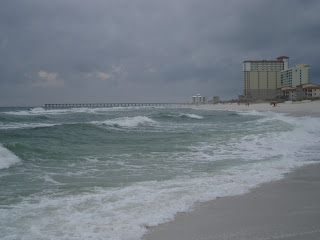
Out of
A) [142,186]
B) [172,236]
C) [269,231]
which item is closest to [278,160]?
[142,186]

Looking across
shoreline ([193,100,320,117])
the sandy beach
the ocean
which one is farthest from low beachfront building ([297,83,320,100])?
the ocean

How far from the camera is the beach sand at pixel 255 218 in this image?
2775 millimetres

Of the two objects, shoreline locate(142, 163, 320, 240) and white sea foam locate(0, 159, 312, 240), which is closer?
shoreline locate(142, 163, 320, 240)

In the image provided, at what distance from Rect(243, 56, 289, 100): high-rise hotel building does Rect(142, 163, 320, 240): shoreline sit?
108160 millimetres

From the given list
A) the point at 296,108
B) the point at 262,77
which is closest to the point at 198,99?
the point at 262,77

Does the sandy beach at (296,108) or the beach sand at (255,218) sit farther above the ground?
the sandy beach at (296,108)

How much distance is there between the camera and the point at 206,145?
9.66m

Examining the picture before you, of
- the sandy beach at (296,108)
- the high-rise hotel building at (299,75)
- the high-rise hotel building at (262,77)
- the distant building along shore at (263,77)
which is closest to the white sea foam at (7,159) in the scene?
the sandy beach at (296,108)

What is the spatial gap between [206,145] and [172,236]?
704cm

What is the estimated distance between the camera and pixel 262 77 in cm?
10812

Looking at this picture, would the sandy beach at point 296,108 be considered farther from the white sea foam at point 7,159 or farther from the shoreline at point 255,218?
the white sea foam at point 7,159

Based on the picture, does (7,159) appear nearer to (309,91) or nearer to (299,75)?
(309,91)

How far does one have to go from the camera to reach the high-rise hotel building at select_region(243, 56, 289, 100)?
107688mm

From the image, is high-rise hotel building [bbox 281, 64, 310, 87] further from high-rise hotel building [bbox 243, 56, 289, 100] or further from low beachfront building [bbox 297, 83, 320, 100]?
low beachfront building [bbox 297, 83, 320, 100]
